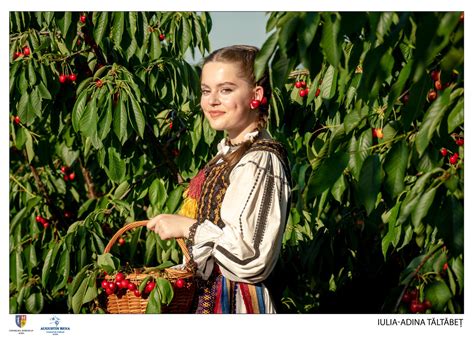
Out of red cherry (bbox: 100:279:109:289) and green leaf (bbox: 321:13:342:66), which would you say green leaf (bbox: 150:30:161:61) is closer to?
red cherry (bbox: 100:279:109:289)

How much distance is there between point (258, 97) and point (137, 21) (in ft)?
3.87

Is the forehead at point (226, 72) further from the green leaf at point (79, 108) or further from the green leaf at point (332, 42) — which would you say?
the green leaf at point (79, 108)

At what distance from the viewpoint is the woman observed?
2.28 metres

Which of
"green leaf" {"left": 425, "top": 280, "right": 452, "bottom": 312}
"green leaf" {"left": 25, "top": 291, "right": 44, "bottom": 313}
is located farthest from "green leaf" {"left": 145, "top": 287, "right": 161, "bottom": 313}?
"green leaf" {"left": 25, "top": 291, "right": 44, "bottom": 313}

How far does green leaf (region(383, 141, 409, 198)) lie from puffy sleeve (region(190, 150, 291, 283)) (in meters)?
0.39

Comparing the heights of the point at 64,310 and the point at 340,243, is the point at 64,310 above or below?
below

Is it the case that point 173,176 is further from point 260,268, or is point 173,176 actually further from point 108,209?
point 260,268

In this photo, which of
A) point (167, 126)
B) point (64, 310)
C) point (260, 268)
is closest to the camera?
point (260, 268)

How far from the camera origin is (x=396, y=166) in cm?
203

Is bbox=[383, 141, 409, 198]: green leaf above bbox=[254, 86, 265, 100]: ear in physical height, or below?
below

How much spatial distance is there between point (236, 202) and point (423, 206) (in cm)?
58
